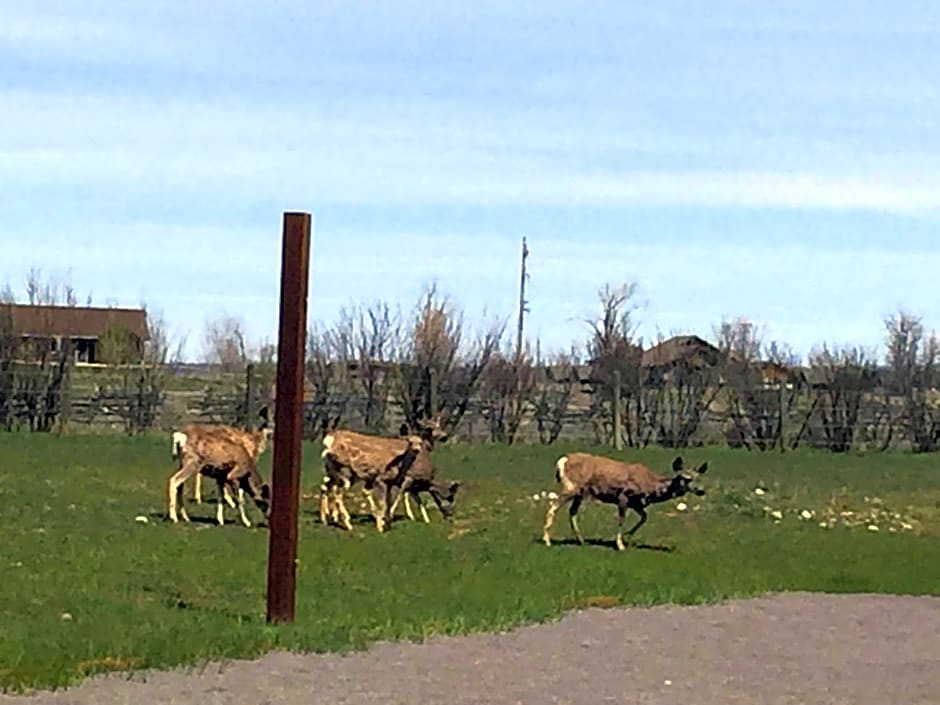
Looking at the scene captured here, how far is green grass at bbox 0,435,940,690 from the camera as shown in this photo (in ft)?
42.2

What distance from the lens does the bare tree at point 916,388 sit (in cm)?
4416

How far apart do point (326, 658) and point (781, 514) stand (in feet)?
49.2

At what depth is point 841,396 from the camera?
146 feet

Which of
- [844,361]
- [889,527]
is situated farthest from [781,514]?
[844,361]

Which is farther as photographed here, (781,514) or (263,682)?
(781,514)

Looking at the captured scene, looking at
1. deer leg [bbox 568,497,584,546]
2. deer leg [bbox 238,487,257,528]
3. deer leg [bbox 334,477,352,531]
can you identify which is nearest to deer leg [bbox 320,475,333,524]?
deer leg [bbox 334,477,352,531]

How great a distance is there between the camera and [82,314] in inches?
2088

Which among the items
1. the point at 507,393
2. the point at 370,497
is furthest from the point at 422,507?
the point at 507,393

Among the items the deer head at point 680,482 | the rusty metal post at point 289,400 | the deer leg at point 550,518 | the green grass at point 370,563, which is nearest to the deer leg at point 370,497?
the green grass at point 370,563

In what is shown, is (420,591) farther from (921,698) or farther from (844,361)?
(844,361)

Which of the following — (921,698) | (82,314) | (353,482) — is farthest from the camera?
(82,314)

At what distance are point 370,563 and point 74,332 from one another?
32.5 metres

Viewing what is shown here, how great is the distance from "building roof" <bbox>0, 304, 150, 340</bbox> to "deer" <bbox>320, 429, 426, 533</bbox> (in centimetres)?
2384

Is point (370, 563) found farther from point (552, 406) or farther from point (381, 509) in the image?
point (552, 406)
